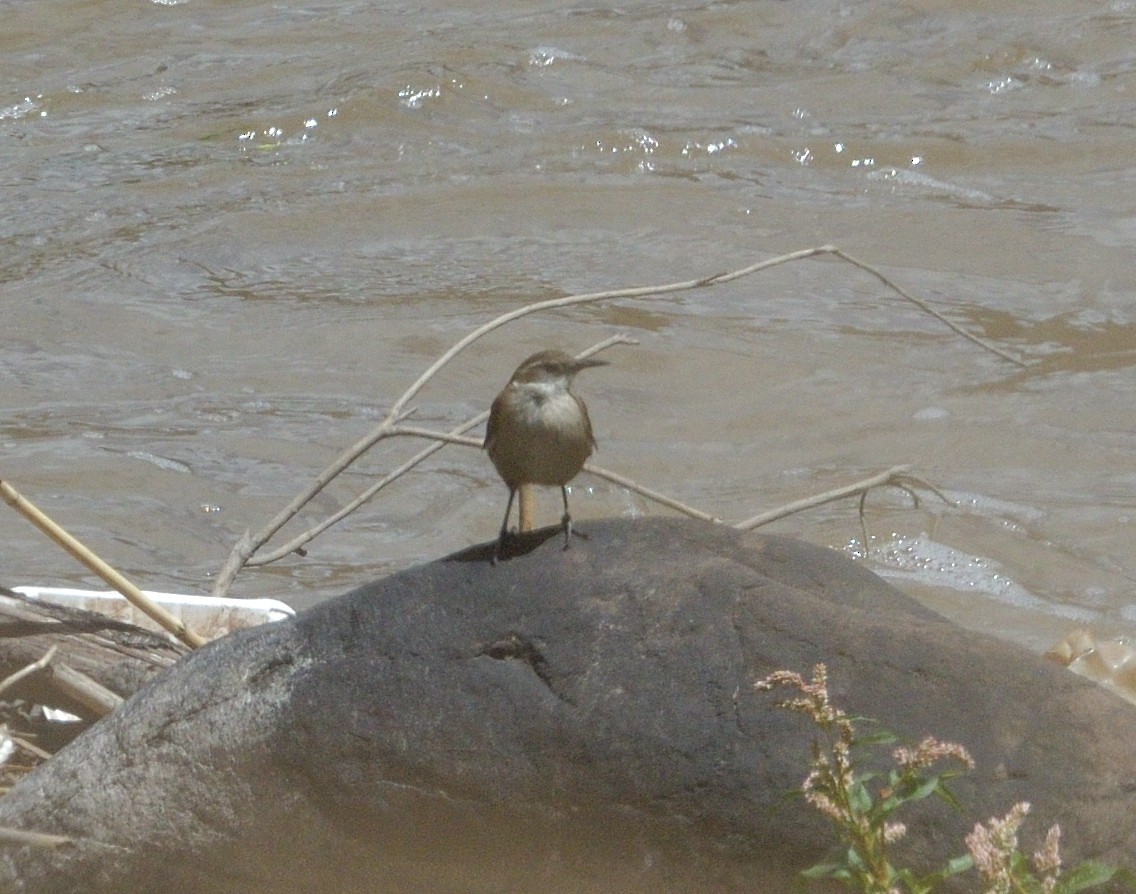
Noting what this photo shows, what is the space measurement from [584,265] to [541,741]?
7.65 meters

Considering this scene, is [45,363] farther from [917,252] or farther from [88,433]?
[917,252]

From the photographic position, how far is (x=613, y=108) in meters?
13.3

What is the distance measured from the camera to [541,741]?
361 cm

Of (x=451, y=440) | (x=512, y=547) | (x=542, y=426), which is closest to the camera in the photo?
(x=512, y=547)

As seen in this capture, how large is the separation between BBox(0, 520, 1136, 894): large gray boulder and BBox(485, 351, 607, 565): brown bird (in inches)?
12.3

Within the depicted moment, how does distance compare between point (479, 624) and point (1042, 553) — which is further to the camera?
point (1042, 553)

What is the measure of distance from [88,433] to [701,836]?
6260 mm

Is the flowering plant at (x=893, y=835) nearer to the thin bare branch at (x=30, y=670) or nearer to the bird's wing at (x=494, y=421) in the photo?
the bird's wing at (x=494, y=421)

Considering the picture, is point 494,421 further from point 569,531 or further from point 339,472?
point 339,472

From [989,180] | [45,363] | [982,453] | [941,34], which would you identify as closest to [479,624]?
[982,453]

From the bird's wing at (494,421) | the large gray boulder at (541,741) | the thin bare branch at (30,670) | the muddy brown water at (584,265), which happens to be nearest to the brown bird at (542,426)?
the bird's wing at (494,421)

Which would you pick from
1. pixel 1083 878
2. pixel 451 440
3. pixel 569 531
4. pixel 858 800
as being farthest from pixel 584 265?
pixel 1083 878

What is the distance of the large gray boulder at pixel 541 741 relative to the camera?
3.45 metres

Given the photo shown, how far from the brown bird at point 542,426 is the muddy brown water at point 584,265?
300 centimetres
